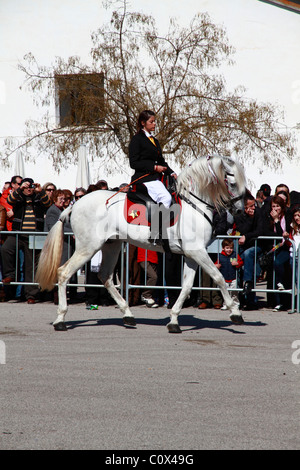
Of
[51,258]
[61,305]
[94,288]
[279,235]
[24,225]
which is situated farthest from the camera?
[24,225]

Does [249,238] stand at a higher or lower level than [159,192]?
lower

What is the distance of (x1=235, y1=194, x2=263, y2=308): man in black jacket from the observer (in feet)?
40.1

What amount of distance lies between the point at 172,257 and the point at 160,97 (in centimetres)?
788

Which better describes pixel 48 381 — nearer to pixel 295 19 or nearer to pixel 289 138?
pixel 289 138

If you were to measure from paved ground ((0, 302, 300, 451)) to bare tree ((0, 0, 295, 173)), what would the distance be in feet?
28.6

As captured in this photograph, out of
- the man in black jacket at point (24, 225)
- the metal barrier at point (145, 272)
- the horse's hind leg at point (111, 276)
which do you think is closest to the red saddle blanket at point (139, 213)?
the horse's hind leg at point (111, 276)

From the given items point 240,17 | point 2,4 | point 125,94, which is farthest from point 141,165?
point 2,4

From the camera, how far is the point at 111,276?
10453mm

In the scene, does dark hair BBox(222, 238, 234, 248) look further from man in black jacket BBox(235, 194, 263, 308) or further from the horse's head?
the horse's head

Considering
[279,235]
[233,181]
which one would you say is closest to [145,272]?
[279,235]

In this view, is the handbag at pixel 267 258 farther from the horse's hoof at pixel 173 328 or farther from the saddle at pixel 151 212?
the horse's hoof at pixel 173 328

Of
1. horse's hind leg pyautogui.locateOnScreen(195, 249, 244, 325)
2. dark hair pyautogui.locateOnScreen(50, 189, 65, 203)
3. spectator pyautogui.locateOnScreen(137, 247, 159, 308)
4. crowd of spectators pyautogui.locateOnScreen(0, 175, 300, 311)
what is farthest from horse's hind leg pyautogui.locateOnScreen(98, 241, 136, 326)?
dark hair pyautogui.locateOnScreen(50, 189, 65, 203)

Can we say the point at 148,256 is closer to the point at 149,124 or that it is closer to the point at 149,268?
the point at 149,268

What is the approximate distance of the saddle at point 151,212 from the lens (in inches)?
390
